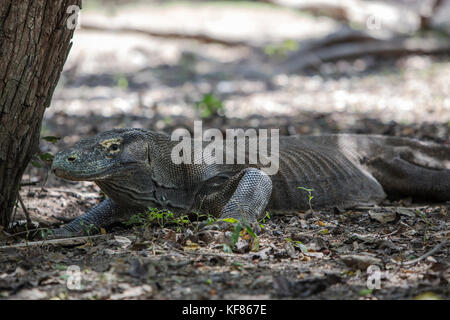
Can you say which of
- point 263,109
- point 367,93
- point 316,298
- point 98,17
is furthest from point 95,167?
point 98,17

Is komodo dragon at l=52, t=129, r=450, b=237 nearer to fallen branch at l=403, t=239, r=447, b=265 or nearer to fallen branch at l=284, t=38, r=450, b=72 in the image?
fallen branch at l=403, t=239, r=447, b=265

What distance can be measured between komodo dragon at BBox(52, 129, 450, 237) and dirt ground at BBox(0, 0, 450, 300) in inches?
7.6

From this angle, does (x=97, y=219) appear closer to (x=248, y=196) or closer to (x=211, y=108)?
(x=248, y=196)

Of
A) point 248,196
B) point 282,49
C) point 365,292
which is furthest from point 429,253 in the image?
point 282,49

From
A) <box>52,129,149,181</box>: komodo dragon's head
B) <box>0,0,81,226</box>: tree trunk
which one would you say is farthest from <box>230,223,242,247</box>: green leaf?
<box>0,0,81,226</box>: tree trunk

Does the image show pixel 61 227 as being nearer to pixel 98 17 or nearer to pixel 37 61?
pixel 37 61

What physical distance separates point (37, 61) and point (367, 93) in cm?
749

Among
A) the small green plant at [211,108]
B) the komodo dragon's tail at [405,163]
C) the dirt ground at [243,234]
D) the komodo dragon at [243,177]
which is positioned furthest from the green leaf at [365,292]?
the small green plant at [211,108]

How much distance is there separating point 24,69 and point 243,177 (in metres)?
1.78

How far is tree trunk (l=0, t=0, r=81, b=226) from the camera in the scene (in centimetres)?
382

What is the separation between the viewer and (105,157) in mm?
4203

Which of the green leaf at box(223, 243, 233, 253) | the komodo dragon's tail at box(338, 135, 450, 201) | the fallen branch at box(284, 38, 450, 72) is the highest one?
the fallen branch at box(284, 38, 450, 72)
